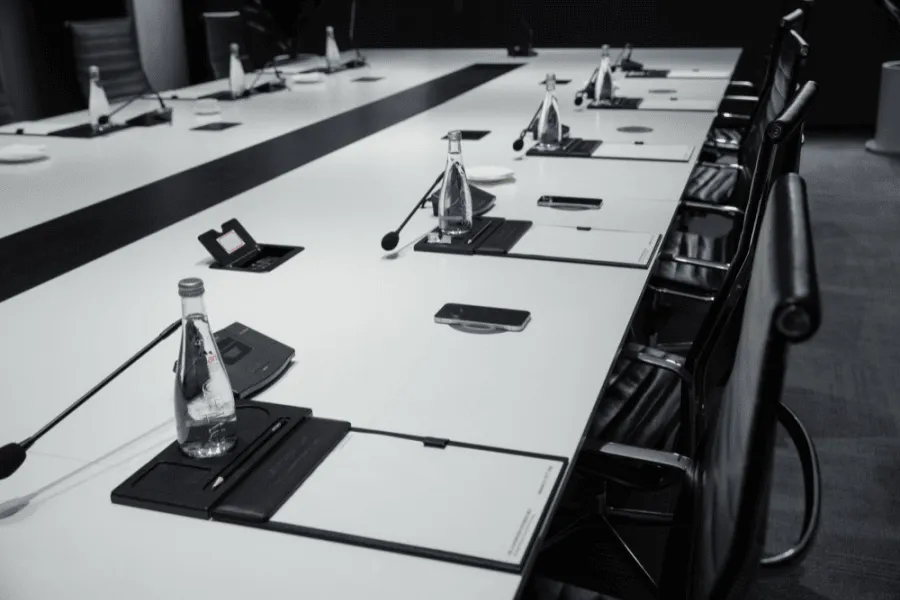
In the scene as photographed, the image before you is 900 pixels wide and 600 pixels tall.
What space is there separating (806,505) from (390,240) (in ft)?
3.18

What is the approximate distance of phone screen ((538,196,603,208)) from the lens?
2271mm

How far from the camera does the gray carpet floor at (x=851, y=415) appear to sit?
204cm

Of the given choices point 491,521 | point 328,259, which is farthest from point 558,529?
point 328,259

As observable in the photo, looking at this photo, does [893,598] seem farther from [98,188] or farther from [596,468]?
[98,188]

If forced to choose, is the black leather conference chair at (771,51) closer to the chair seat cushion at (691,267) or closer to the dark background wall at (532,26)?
the dark background wall at (532,26)

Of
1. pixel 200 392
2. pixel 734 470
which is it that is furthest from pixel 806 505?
pixel 200 392

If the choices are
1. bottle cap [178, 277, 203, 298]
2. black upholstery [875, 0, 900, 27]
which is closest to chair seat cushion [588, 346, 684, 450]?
bottle cap [178, 277, 203, 298]

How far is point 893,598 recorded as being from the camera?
1946 millimetres

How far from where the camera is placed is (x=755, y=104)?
162 inches

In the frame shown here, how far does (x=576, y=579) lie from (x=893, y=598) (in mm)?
1007

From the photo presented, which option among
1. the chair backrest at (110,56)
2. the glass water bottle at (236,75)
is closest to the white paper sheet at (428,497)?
the glass water bottle at (236,75)

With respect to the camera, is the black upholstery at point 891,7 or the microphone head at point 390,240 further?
the black upholstery at point 891,7

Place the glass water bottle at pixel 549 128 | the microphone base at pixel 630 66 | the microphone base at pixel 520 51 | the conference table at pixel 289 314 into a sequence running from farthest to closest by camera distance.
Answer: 1. the microphone base at pixel 520 51
2. the microphone base at pixel 630 66
3. the glass water bottle at pixel 549 128
4. the conference table at pixel 289 314

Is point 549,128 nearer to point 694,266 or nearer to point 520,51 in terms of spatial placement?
point 694,266
